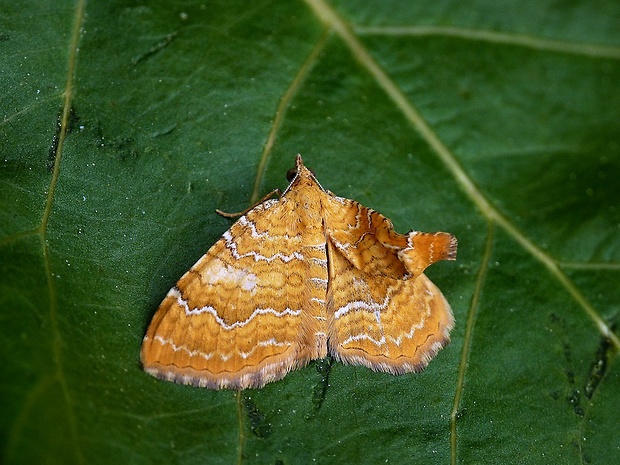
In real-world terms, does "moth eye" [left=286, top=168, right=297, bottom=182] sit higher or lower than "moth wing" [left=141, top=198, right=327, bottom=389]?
higher

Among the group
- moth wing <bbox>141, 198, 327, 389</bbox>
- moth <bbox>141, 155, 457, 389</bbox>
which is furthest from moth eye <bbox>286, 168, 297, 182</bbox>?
moth wing <bbox>141, 198, 327, 389</bbox>

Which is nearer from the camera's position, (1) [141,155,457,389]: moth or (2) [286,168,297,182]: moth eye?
(1) [141,155,457,389]: moth

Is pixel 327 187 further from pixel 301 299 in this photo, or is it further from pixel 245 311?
pixel 245 311

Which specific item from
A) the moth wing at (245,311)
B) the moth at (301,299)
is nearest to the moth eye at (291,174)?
the moth at (301,299)

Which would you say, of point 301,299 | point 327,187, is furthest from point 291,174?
point 301,299

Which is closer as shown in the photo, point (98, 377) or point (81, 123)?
point (98, 377)

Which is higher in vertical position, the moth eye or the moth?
the moth eye

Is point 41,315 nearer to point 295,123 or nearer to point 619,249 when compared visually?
point 295,123

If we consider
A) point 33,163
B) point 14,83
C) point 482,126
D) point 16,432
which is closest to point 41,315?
point 16,432

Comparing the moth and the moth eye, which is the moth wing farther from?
the moth eye
